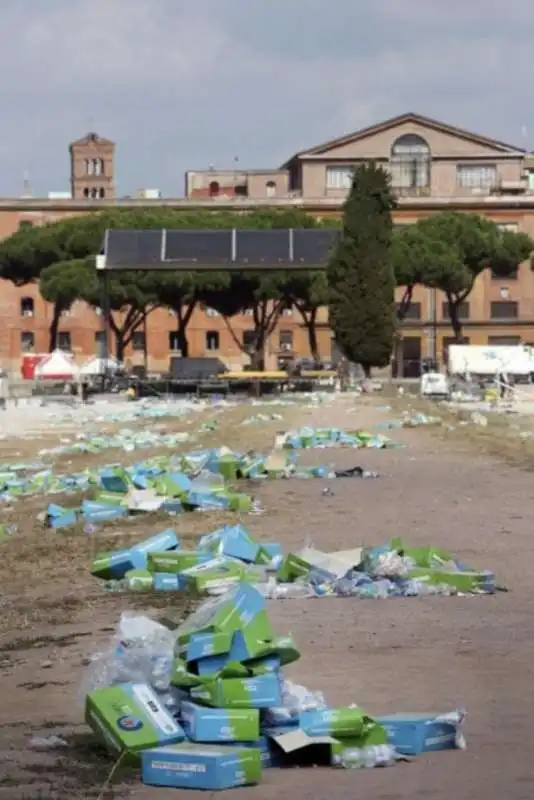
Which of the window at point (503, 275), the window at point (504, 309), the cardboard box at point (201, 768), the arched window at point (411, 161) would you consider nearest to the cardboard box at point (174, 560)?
the cardboard box at point (201, 768)

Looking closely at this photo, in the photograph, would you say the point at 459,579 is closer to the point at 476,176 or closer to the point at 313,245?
the point at 313,245

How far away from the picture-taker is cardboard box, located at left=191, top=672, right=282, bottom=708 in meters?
6.22

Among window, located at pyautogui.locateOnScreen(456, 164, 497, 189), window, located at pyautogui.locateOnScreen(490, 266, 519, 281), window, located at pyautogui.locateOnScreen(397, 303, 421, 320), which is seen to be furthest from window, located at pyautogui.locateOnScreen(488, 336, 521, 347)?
window, located at pyautogui.locateOnScreen(456, 164, 497, 189)

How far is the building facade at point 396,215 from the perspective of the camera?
91.8 metres

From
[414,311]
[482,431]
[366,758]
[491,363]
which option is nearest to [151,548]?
[366,758]

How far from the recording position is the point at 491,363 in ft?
211

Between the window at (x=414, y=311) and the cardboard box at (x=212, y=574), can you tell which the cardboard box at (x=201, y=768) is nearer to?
the cardboard box at (x=212, y=574)

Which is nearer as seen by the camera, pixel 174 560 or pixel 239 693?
pixel 239 693

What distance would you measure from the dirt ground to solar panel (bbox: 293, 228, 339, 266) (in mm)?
40287

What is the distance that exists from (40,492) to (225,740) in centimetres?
1354

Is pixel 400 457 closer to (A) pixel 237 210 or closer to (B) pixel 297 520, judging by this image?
(B) pixel 297 520

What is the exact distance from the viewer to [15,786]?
231 inches

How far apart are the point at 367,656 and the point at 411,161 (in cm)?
9575

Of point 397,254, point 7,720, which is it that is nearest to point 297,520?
point 7,720
